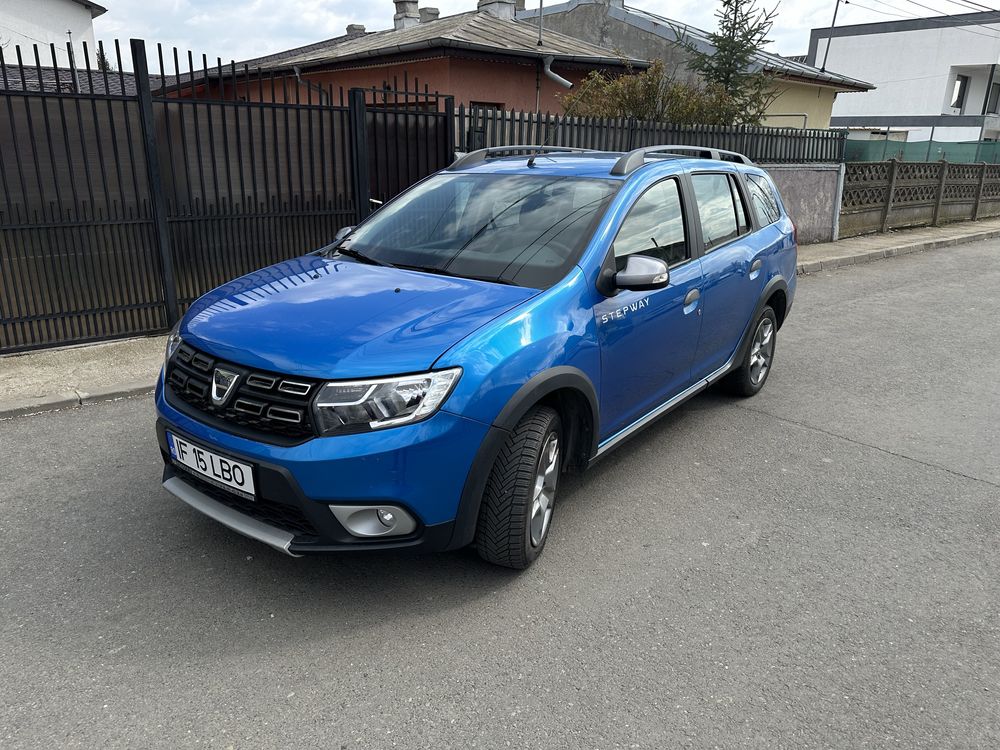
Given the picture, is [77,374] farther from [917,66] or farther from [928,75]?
[917,66]

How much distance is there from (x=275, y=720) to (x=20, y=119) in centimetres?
556

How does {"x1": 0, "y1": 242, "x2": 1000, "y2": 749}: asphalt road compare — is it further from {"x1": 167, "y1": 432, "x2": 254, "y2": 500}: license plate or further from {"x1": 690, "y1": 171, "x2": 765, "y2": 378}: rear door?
{"x1": 690, "y1": 171, "x2": 765, "y2": 378}: rear door

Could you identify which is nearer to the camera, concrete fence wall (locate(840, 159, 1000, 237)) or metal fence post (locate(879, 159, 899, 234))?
concrete fence wall (locate(840, 159, 1000, 237))

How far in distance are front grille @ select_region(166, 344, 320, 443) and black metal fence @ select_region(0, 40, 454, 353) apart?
4.04 metres

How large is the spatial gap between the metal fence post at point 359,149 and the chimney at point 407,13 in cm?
1770

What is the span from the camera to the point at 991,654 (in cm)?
275

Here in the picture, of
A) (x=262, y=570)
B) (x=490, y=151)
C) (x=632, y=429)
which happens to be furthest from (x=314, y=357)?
(x=490, y=151)

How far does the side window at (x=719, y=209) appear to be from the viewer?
4.41 m

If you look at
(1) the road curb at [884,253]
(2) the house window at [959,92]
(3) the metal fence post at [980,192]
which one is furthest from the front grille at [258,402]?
(2) the house window at [959,92]

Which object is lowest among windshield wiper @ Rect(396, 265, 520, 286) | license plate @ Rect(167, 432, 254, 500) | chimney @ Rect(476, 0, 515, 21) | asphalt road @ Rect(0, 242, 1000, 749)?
asphalt road @ Rect(0, 242, 1000, 749)

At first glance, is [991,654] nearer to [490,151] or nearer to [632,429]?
[632,429]

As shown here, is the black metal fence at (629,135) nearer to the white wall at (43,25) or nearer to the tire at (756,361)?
the tire at (756,361)

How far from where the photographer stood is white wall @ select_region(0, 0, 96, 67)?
87.2 ft

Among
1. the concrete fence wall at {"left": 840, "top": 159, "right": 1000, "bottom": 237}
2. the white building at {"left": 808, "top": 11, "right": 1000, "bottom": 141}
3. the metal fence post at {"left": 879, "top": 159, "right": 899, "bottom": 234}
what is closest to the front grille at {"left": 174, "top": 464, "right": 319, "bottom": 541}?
the concrete fence wall at {"left": 840, "top": 159, "right": 1000, "bottom": 237}
